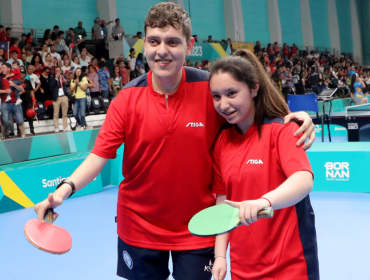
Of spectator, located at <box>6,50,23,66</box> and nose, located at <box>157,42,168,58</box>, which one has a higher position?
spectator, located at <box>6,50,23,66</box>

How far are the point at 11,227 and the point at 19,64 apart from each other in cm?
556

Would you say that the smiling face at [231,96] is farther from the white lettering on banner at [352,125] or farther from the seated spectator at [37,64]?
the seated spectator at [37,64]

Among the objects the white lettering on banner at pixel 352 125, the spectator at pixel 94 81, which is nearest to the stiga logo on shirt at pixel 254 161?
the white lettering on banner at pixel 352 125

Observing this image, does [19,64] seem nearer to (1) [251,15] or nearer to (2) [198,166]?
(2) [198,166]

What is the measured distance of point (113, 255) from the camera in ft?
12.6

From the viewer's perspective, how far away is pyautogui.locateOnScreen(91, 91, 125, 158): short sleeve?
1.74m

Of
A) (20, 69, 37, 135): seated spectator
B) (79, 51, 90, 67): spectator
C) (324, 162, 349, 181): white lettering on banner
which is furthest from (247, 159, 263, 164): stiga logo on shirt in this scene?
(79, 51, 90, 67): spectator

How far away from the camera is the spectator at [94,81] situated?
1051 cm

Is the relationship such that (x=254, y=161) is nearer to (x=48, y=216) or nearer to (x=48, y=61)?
(x=48, y=216)

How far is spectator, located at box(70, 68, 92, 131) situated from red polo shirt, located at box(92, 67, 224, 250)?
809cm

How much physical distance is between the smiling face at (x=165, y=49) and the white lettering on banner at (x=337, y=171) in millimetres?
4216

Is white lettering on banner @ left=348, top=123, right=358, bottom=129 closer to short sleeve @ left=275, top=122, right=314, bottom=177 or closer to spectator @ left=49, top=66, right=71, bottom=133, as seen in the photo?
spectator @ left=49, top=66, right=71, bottom=133

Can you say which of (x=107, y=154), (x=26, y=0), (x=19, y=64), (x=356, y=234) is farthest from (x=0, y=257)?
(x=26, y=0)

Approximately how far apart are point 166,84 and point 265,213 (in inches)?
30.6
